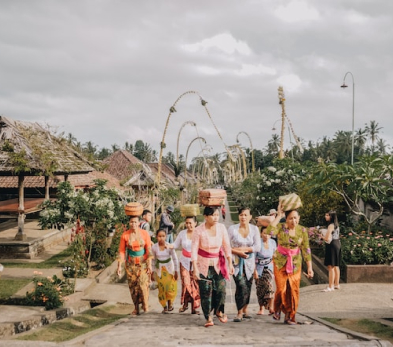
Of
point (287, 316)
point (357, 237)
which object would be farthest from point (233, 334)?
point (357, 237)

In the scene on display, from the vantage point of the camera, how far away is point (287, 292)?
249 inches

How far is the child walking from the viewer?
7.82 metres

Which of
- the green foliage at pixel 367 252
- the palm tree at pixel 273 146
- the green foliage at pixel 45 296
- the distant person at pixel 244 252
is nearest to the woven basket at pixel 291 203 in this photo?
the distant person at pixel 244 252

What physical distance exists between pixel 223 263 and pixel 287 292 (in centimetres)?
99

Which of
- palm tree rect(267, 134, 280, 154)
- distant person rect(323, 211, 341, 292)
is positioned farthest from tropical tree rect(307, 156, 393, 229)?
palm tree rect(267, 134, 280, 154)

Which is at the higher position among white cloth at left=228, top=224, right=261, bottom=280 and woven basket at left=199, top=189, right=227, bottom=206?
woven basket at left=199, top=189, right=227, bottom=206

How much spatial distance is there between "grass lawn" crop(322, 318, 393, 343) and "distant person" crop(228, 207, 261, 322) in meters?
1.45

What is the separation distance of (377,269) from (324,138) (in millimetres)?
81560

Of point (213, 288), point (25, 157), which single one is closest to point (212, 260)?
point (213, 288)

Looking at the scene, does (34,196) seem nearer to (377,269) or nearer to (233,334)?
(377,269)

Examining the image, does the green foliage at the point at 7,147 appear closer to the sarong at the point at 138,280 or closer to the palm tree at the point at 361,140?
the sarong at the point at 138,280

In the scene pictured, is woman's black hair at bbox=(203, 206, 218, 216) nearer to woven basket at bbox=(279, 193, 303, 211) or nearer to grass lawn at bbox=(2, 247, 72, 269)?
woven basket at bbox=(279, 193, 303, 211)

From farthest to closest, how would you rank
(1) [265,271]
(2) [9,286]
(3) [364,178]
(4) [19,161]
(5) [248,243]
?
(4) [19,161] < (3) [364,178] < (2) [9,286] < (1) [265,271] < (5) [248,243]

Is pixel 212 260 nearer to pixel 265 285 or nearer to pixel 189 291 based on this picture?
pixel 265 285
